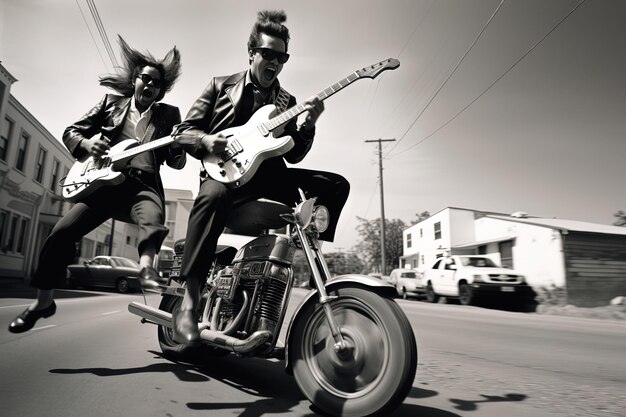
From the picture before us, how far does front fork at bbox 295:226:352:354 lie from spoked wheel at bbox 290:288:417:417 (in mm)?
34

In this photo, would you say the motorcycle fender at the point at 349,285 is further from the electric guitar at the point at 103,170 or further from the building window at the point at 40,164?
the building window at the point at 40,164

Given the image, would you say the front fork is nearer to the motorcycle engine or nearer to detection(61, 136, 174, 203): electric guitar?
the motorcycle engine

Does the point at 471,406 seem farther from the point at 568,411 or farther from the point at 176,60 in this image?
the point at 176,60

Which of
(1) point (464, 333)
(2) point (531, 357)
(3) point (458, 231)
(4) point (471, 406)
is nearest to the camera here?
(4) point (471, 406)

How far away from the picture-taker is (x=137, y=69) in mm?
3498

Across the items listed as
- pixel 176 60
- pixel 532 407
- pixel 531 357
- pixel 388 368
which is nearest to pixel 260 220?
pixel 388 368

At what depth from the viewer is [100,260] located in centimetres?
1694

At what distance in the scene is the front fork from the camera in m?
2.23

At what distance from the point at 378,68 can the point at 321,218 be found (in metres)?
0.98

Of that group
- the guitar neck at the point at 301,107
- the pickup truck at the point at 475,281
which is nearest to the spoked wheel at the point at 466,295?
the pickup truck at the point at 475,281

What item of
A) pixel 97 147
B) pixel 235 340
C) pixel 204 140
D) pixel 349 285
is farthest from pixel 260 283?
pixel 97 147

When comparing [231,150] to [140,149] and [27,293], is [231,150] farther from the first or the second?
[27,293]

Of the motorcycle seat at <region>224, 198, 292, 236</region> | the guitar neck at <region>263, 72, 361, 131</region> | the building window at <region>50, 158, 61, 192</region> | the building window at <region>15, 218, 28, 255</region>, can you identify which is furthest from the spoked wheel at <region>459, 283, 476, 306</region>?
the building window at <region>50, 158, 61, 192</region>

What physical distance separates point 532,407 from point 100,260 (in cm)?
1721
